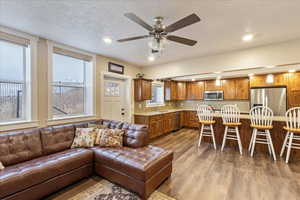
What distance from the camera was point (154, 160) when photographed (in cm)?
210

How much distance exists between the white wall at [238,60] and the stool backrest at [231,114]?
1002 mm

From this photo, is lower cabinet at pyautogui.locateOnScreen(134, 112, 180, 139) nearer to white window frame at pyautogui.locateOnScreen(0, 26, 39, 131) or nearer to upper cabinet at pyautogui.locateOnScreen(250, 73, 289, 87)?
white window frame at pyautogui.locateOnScreen(0, 26, 39, 131)

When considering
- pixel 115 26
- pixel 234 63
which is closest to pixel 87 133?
pixel 115 26

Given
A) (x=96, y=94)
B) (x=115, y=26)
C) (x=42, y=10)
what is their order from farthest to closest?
(x=96, y=94), (x=115, y=26), (x=42, y=10)

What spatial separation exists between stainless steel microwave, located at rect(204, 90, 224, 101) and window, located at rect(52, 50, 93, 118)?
15.1 feet

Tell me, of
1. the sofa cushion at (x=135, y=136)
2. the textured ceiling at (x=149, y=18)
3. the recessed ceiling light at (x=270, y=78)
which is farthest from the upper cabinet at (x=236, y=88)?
the sofa cushion at (x=135, y=136)

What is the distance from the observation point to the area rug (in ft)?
6.36

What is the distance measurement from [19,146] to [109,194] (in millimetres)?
1568

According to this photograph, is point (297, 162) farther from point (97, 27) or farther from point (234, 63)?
point (97, 27)

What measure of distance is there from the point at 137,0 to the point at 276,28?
237 cm

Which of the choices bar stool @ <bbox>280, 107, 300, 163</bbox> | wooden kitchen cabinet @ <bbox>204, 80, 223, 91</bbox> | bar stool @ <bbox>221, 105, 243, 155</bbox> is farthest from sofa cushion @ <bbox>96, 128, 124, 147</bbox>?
wooden kitchen cabinet @ <bbox>204, 80, 223, 91</bbox>

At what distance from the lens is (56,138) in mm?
2619

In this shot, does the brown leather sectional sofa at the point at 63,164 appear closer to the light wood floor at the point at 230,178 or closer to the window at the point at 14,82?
the light wood floor at the point at 230,178

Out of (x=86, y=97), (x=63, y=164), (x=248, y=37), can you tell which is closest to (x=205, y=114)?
(x=248, y=37)
